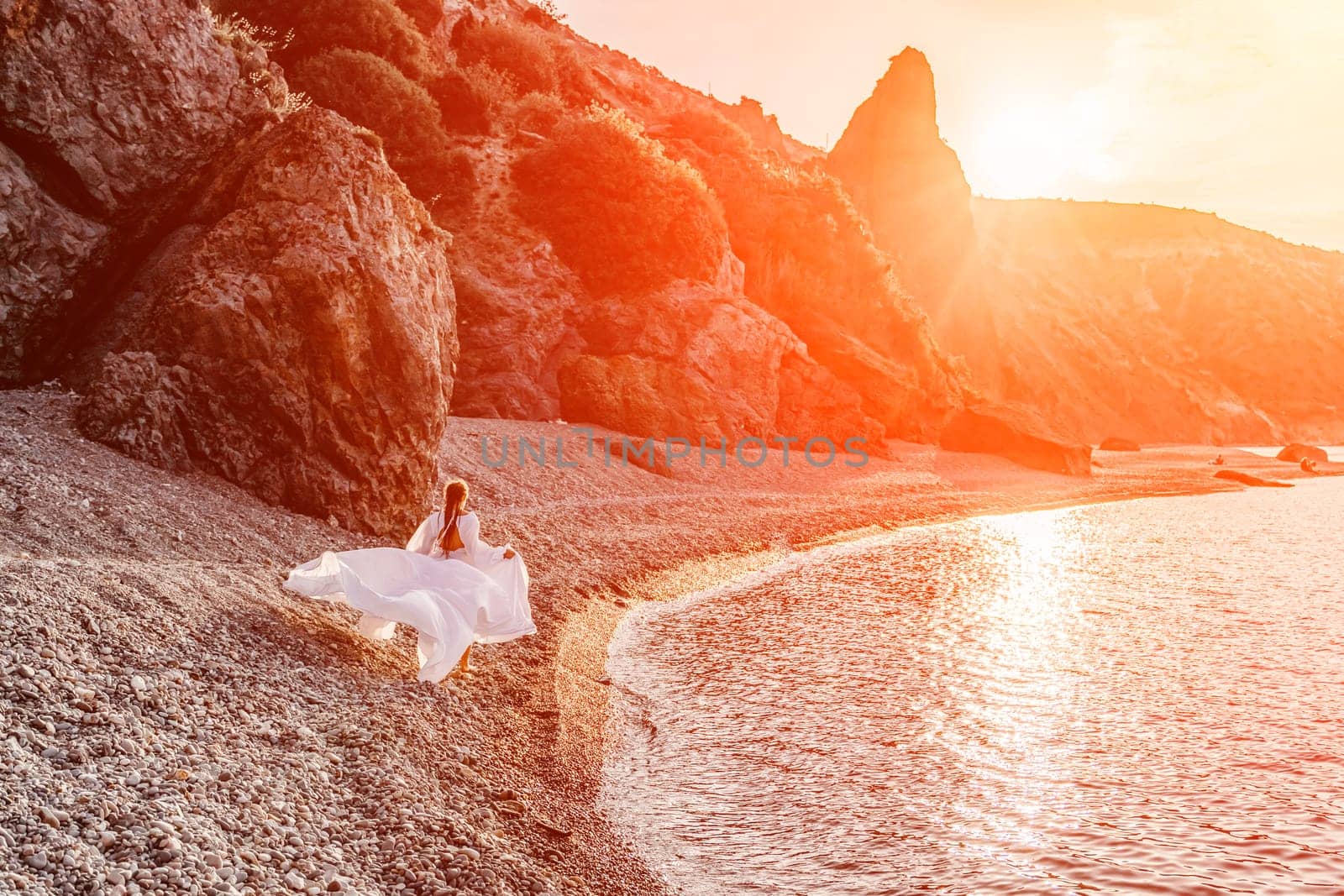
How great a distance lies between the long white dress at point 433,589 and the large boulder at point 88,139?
927 centimetres

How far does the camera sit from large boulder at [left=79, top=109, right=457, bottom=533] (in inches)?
588

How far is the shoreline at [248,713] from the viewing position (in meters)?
6.23

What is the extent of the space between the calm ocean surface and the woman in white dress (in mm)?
2129

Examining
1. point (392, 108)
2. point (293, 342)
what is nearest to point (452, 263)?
point (392, 108)

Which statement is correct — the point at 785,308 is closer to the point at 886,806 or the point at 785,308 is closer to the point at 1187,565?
the point at 1187,565

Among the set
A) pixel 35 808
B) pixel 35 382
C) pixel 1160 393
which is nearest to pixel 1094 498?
pixel 35 382

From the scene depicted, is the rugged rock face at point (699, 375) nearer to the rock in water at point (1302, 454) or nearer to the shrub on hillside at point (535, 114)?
the shrub on hillside at point (535, 114)

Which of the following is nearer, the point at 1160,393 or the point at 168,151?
the point at 168,151

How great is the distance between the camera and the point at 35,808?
5668 mm

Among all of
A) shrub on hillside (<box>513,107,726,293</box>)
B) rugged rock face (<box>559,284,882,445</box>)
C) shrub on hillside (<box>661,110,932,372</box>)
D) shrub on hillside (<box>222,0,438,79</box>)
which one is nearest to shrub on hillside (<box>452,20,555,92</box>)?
shrub on hillside (<box>661,110,932,372</box>)

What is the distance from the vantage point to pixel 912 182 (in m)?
79.1

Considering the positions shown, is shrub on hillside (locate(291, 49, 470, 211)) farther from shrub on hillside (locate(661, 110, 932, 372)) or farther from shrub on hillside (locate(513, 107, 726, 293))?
shrub on hillside (locate(661, 110, 932, 372))

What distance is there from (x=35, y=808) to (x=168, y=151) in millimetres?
14592

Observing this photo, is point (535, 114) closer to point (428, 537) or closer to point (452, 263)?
point (452, 263)
